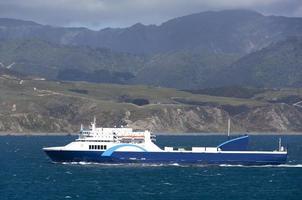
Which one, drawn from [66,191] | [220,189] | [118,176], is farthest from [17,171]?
[220,189]

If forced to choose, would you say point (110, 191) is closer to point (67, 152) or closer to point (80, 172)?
point (80, 172)

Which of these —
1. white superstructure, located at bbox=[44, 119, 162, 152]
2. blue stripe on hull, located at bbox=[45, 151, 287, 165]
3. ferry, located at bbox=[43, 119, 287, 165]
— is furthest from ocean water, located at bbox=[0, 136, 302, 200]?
white superstructure, located at bbox=[44, 119, 162, 152]

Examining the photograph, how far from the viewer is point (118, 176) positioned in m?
167

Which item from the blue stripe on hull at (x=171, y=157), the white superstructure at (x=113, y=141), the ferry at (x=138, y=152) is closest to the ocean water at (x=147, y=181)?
the blue stripe on hull at (x=171, y=157)

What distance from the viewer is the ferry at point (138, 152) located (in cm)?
18938

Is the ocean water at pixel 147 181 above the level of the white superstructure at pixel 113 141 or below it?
below

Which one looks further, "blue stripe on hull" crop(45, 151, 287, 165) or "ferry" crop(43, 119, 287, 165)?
"blue stripe on hull" crop(45, 151, 287, 165)

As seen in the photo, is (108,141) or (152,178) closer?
(152,178)

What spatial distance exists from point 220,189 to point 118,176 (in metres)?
26.7

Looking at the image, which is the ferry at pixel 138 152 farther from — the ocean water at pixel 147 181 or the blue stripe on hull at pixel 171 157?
the ocean water at pixel 147 181

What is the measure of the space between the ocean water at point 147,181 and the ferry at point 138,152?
174 centimetres

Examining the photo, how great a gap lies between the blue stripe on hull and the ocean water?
1.43m

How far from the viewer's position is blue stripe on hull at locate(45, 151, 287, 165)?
190m

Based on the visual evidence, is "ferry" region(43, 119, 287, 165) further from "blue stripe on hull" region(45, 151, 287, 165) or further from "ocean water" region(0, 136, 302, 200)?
"ocean water" region(0, 136, 302, 200)
